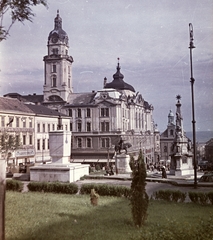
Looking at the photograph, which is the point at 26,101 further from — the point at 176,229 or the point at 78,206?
the point at 176,229

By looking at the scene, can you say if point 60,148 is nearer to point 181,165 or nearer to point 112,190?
point 112,190

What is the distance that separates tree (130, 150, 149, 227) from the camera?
6.61 metres

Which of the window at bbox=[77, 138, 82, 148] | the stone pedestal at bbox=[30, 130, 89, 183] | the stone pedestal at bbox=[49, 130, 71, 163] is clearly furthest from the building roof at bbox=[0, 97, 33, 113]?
the stone pedestal at bbox=[30, 130, 89, 183]

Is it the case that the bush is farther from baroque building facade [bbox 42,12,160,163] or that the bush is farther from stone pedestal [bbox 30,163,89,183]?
baroque building facade [bbox 42,12,160,163]

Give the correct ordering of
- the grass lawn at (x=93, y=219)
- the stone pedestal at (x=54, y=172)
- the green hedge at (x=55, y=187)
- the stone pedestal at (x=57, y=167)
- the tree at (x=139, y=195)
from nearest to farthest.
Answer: the grass lawn at (x=93, y=219)
the tree at (x=139, y=195)
the green hedge at (x=55, y=187)
the stone pedestal at (x=57, y=167)
the stone pedestal at (x=54, y=172)

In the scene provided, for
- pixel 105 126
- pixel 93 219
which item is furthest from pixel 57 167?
pixel 93 219

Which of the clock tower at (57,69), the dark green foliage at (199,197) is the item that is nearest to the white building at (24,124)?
the clock tower at (57,69)

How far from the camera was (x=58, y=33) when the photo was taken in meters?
8.36

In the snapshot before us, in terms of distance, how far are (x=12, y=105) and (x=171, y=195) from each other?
17.3 feet

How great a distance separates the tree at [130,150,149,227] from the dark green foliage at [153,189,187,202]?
2.90 metres

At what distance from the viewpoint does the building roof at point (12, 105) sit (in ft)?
27.2

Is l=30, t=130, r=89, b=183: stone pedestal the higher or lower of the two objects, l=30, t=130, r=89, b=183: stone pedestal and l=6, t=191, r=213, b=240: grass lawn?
the higher

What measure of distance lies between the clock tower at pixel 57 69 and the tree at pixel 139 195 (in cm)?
363

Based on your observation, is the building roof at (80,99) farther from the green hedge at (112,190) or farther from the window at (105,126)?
the green hedge at (112,190)
